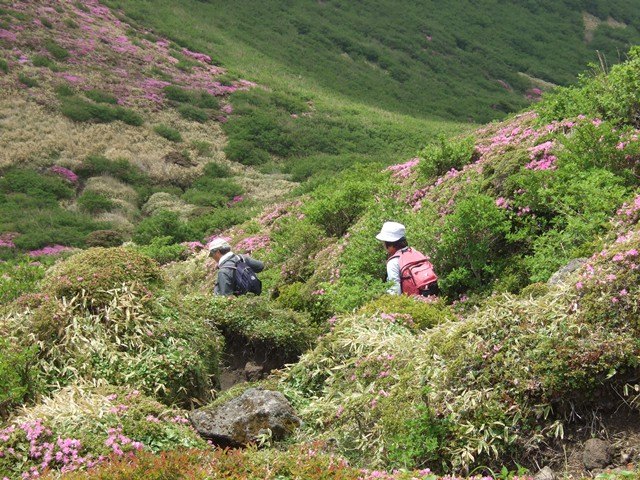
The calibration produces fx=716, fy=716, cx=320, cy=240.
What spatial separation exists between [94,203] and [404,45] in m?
36.9

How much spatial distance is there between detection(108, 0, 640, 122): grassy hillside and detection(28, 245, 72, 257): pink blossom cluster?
967 inches

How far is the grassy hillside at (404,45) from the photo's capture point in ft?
155

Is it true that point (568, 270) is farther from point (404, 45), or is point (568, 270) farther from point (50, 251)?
point (404, 45)

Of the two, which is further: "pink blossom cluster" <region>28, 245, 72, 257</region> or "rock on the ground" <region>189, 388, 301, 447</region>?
"pink blossom cluster" <region>28, 245, 72, 257</region>

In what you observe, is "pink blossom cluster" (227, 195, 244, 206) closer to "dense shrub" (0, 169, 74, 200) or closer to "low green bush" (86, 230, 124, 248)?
"low green bush" (86, 230, 124, 248)

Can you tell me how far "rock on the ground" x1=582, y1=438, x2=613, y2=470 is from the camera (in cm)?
442

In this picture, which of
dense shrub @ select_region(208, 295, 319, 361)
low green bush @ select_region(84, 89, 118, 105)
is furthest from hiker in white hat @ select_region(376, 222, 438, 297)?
low green bush @ select_region(84, 89, 118, 105)

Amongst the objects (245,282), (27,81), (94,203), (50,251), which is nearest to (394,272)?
(245,282)

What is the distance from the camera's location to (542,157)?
9414mm

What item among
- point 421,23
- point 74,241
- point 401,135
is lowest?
point 74,241

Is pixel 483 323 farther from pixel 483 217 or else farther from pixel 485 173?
pixel 485 173

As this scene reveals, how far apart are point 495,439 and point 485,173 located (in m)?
5.66

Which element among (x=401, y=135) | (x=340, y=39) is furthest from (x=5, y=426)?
(x=340, y=39)

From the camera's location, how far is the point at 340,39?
5400 centimetres
